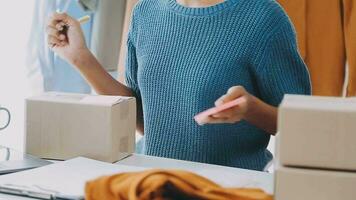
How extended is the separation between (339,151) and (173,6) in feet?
2.03

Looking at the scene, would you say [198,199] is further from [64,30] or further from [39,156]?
[64,30]

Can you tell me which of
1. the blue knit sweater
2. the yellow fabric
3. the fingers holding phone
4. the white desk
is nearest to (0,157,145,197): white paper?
the white desk

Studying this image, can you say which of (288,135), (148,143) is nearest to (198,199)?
(288,135)

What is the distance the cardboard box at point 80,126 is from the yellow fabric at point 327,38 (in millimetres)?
879

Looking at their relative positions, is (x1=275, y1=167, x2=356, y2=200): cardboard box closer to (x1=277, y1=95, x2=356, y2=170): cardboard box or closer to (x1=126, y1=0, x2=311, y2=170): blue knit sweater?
(x1=277, y1=95, x2=356, y2=170): cardboard box

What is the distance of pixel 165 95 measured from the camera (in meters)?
1.21

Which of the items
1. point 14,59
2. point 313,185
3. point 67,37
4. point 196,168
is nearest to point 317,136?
point 313,185

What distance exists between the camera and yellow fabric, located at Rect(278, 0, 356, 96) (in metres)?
1.78

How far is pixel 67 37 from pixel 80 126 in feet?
0.89

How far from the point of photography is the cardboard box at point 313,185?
712 mm

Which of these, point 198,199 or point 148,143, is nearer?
point 198,199

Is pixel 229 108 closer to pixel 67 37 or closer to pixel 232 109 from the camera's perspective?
pixel 232 109

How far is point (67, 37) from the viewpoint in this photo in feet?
4.04

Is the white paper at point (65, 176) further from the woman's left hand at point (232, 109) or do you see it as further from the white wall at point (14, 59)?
the white wall at point (14, 59)
